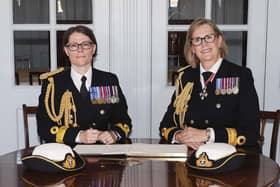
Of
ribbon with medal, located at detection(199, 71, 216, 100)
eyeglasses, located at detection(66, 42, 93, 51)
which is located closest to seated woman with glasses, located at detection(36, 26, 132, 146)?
eyeglasses, located at detection(66, 42, 93, 51)

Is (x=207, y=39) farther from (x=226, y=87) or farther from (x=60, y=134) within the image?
(x=60, y=134)

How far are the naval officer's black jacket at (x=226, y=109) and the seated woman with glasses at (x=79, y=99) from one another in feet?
0.92

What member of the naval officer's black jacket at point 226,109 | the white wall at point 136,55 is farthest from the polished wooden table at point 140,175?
the white wall at point 136,55

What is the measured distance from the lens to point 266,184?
59.4 inches

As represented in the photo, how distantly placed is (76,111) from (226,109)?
2.33ft

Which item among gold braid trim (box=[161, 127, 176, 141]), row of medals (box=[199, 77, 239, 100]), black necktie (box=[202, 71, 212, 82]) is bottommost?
gold braid trim (box=[161, 127, 176, 141])

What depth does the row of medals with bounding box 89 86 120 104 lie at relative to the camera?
2287mm

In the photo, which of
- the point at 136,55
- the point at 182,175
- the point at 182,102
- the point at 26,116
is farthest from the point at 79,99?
the point at 182,175

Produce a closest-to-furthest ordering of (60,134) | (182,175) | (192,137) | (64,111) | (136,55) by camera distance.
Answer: (182,175)
(192,137)
(60,134)
(64,111)
(136,55)

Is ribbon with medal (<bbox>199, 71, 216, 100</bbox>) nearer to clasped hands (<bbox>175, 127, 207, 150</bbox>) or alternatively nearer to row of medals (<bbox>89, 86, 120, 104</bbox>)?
clasped hands (<bbox>175, 127, 207, 150</bbox>)

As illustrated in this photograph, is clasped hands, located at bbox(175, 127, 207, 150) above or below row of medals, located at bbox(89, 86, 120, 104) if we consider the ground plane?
below

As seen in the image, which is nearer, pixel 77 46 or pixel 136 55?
pixel 77 46

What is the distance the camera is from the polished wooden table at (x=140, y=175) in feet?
4.99

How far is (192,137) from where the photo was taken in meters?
2.02
